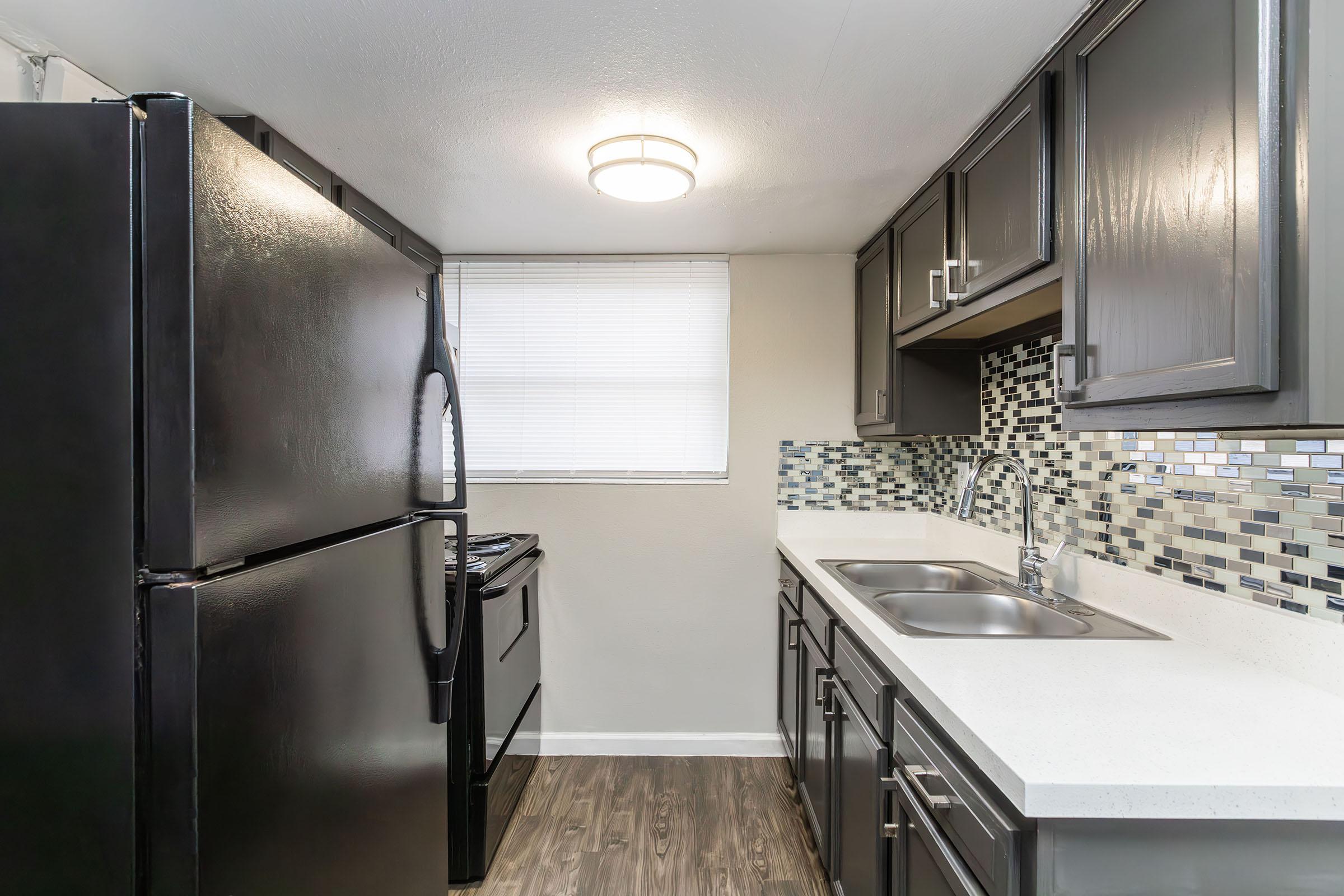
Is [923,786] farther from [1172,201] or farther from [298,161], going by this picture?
[298,161]

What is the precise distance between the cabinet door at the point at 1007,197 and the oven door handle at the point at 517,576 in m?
1.63

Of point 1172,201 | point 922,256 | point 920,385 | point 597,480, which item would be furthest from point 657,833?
point 1172,201

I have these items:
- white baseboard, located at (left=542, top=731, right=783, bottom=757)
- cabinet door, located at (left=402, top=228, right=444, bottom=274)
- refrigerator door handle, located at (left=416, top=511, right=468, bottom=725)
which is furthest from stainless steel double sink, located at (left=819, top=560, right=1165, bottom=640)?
cabinet door, located at (left=402, top=228, right=444, bottom=274)

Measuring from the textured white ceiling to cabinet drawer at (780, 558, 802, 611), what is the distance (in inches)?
54.2

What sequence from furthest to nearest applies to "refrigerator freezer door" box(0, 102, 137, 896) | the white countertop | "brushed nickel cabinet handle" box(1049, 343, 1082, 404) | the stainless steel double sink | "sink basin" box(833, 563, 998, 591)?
"sink basin" box(833, 563, 998, 591) < the stainless steel double sink < "brushed nickel cabinet handle" box(1049, 343, 1082, 404) < the white countertop < "refrigerator freezer door" box(0, 102, 137, 896)

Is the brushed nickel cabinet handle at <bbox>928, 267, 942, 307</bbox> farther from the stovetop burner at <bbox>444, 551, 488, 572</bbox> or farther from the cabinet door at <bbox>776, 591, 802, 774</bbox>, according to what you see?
the stovetop burner at <bbox>444, 551, 488, 572</bbox>

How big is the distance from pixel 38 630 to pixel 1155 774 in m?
1.23

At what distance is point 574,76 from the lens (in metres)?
1.47

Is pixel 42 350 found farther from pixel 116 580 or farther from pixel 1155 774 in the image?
pixel 1155 774

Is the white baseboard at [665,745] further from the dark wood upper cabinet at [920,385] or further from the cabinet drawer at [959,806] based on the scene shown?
the cabinet drawer at [959,806]

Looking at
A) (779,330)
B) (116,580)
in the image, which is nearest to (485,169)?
(779,330)

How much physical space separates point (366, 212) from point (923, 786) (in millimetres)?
2286

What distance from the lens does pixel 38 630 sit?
1.93 feet

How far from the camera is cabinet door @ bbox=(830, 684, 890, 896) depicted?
1.38 meters
